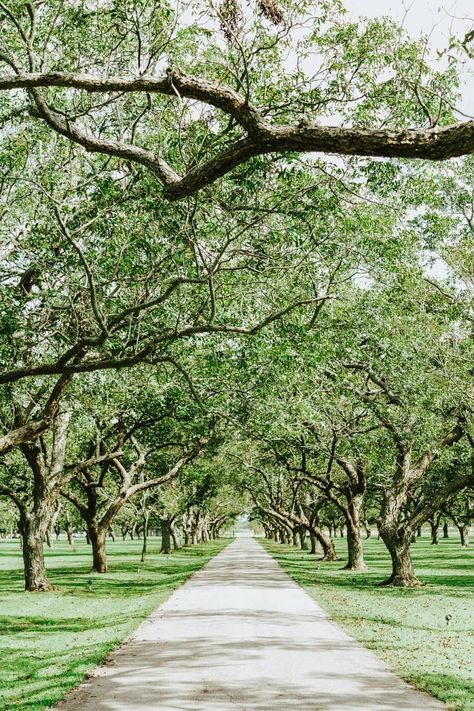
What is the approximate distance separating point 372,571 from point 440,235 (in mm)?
15722

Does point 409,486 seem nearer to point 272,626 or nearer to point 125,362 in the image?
point 272,626

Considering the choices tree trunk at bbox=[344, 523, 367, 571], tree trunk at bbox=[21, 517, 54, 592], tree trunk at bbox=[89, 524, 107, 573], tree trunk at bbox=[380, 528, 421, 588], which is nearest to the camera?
tree trunk at bbox=[21, 517, 54, 592]

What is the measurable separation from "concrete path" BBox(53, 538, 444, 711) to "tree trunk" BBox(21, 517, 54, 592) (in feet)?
23.3

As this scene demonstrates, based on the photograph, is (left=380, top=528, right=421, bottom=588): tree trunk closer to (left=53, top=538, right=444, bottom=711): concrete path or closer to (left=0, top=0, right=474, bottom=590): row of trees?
(left=0, top=0, right=474, bottom=590): row of trees

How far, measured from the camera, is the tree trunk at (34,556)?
20469 millimetres

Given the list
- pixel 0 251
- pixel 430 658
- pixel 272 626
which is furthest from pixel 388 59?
pixel 272 626

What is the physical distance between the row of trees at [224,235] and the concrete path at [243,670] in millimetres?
4239

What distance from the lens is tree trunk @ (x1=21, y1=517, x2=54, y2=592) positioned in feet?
67.2

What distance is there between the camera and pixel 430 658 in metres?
9.88

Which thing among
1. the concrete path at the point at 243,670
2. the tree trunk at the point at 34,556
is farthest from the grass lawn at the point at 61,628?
the tree trunk at the point at 34,556

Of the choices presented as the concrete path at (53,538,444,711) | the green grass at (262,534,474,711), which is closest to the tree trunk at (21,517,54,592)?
the concrete path at (53,538,444,711)

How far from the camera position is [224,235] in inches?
430

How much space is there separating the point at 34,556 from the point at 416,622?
12.2 m

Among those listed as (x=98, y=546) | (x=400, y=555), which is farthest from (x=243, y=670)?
(x=98, y=546)
